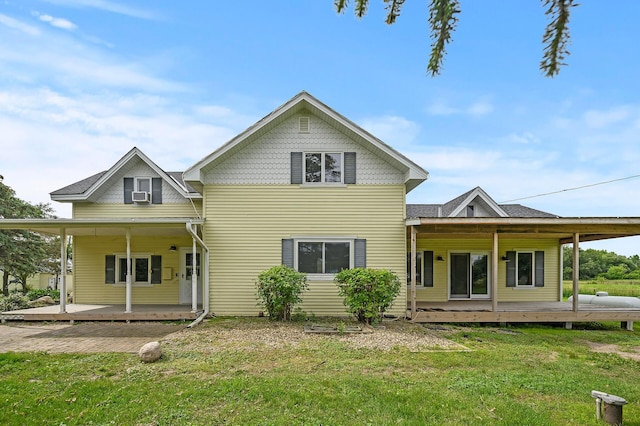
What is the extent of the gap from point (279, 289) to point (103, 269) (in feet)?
25.8

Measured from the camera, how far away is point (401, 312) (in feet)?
37.1

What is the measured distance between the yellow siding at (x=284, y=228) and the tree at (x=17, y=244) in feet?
49.7

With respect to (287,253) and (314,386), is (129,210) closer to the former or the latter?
(287,253)

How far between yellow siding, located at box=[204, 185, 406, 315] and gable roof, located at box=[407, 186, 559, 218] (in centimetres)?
385

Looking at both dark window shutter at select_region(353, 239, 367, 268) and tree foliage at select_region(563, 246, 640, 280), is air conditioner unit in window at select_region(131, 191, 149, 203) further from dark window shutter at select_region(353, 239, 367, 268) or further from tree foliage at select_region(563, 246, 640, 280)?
tree foliage at select_region(563, 246, 640, 280)

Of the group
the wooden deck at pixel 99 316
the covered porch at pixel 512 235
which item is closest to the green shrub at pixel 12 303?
the wooden deck at pixel 99 316

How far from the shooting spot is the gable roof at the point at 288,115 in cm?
1093

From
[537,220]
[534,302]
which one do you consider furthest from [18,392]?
[534,302]

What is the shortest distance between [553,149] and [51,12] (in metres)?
21.8

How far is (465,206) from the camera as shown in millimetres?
14578

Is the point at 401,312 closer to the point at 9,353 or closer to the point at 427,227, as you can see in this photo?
the point at 427,227

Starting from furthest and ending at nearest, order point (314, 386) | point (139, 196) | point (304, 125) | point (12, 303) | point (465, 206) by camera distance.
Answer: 1. point (465, 206)
2. point (139, 196)
3. point (12, 303)
4. point (304, 125)
5. point (314, 386)

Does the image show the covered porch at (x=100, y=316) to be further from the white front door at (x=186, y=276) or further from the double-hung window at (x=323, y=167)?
the double-hung window at (x=323, y=167)

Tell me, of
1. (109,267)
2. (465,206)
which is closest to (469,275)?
(465,206)
